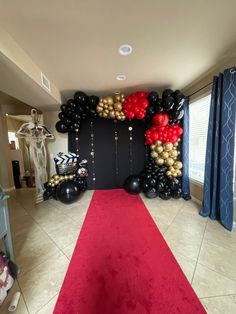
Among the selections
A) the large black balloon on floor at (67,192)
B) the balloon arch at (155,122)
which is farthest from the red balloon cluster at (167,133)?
the large black balloon on floor at (67,192)

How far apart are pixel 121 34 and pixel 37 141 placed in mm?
2747

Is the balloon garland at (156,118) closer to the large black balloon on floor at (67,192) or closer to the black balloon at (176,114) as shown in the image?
the black balloon at (176,114)

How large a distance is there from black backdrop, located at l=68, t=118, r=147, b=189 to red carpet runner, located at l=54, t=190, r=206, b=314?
5.74 ft

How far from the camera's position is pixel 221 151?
213 centimetres

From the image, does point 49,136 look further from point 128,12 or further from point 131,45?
point 128,12

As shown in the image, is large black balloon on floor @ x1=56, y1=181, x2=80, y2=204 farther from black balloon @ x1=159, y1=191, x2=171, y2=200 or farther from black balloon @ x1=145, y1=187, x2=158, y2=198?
black balloon @ x1=159, y1=191, x2=171, y2=200

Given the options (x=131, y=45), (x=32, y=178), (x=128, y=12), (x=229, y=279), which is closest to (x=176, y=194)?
(x=229, y=279)

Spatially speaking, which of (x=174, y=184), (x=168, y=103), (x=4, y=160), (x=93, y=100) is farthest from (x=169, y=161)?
(x=4, y=160)

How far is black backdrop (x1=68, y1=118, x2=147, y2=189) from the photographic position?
388 centimetres

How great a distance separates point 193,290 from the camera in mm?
1234

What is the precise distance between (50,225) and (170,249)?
1841 mm

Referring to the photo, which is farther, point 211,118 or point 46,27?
point 211,118

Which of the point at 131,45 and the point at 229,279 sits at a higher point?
the point at 131,45

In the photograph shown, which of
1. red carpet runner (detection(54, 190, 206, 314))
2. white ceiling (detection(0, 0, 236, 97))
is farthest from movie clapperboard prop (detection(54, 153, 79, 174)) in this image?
Answer: white ceiling (detection(0, 0, 236, 97))
